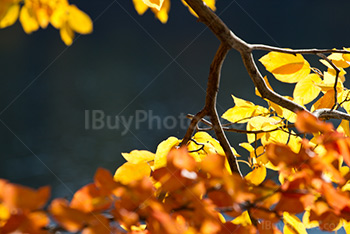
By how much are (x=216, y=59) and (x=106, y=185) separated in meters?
0.32

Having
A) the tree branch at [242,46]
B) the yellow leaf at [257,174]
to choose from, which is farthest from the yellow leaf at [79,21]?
the yellow leaf at [257,174]

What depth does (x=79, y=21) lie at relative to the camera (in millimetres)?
416

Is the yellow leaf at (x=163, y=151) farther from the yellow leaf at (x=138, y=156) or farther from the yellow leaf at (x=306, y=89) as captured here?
the yellow leaf at (x=306, y=89)

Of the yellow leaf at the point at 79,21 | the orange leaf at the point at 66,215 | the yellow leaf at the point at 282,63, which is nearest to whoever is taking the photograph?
the orange leaf at the point at 66,215

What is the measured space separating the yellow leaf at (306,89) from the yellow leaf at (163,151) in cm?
24

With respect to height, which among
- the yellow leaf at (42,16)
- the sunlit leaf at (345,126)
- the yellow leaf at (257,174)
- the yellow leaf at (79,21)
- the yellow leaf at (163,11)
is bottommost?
the sunlit leaf at (345,126)

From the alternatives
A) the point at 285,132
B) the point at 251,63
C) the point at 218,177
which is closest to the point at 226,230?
the point at 218,177

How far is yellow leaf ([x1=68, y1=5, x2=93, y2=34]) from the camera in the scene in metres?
0.41

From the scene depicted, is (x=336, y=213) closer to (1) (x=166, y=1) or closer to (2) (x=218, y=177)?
(2) (x=218, y=177)

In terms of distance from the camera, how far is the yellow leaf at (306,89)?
63cm

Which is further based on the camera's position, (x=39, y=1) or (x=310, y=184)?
(x=39, y=1)

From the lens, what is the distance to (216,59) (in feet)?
1.78

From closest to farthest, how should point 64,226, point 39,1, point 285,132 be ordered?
point 64,226
point 39,1
point 285,132

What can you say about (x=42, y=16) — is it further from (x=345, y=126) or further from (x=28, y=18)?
(x=345, y=126)
